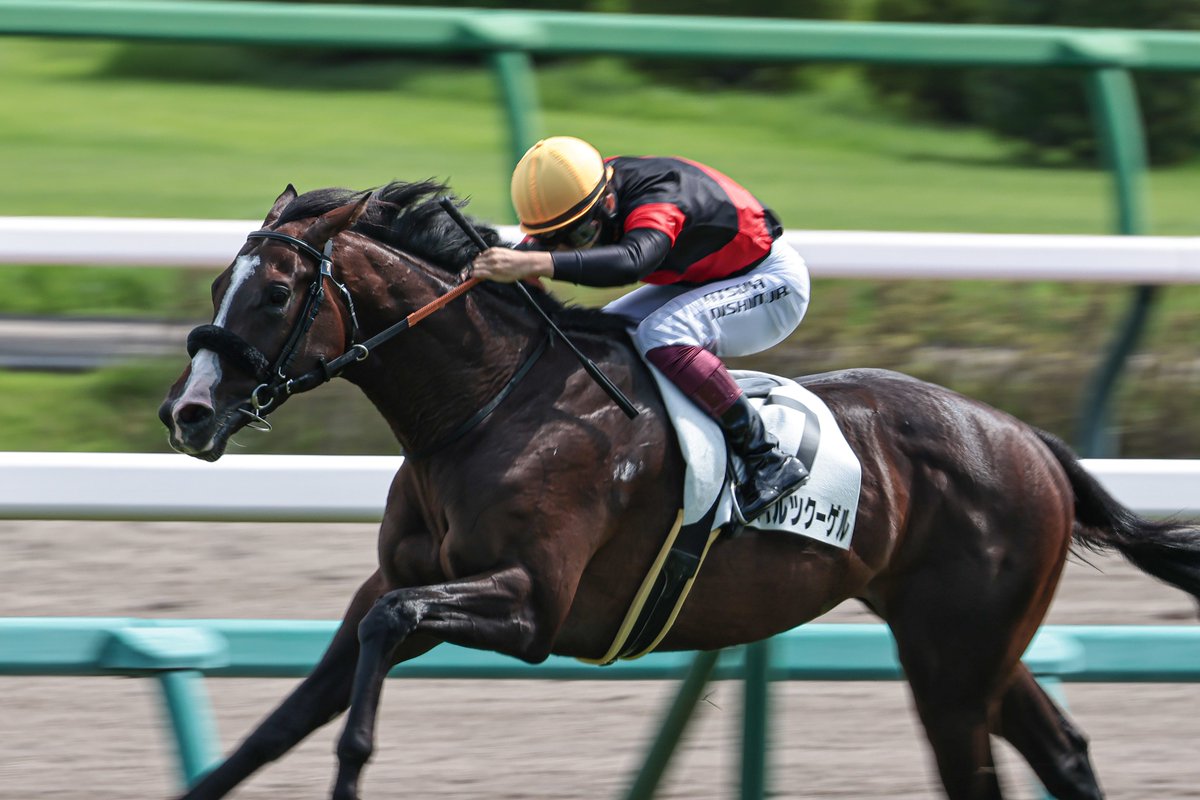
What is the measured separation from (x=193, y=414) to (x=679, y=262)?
1.08m

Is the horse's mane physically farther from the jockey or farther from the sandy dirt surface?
the sandy dirt surface

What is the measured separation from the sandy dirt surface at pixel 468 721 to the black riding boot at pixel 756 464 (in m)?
0.55

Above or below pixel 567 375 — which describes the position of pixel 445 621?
below

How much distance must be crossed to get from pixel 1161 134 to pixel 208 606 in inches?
150

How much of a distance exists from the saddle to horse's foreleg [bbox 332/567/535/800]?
0.32m

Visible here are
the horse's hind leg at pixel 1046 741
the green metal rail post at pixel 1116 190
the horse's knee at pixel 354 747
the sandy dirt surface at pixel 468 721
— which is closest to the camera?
the horse's knee at pixel 354 747

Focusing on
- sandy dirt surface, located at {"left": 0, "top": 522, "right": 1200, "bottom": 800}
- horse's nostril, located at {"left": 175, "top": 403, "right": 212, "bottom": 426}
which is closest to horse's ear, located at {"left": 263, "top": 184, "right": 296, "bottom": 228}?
horse's nostril, located at {"left": 175, "top": 403, "right": 212, "bottom": 426}

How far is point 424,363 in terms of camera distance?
11.8 feet

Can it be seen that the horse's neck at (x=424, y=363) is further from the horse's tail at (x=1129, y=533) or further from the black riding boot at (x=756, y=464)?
the horse's tail at (x=1129, y=533)

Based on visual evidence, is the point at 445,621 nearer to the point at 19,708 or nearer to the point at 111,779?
the point at 111,779

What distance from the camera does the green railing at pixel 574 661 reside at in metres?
3.88

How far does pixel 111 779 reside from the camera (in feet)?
14.5

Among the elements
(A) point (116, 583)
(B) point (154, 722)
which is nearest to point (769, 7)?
(A) point (116, 583)

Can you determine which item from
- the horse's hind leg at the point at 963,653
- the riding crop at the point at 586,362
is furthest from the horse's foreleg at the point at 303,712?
the horse's hind leg at the point at 963,653
